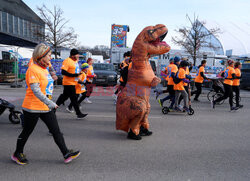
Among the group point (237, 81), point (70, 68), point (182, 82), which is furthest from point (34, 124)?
point (237, 81)

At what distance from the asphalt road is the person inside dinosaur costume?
0.59 meters

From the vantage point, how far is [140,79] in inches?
171

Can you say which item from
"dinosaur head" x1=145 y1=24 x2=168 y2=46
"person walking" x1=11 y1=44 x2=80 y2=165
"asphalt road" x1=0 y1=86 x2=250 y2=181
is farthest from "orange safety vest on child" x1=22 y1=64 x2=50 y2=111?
"dinosaur head" x1=145 y1=24 x2=168 y2=46

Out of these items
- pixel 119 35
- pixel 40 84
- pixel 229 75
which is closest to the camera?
pixel 40 84

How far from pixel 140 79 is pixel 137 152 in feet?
4.59

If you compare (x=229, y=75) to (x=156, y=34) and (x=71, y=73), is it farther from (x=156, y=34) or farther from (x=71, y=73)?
(x=71, y=73)

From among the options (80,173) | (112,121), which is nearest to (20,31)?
(112,121)

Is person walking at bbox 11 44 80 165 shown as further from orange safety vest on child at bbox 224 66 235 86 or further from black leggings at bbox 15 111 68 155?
orange safety vest on child at bbox 224 66 235 86

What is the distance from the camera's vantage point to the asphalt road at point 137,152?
123 inches

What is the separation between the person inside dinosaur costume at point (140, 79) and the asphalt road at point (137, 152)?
592 millimetres

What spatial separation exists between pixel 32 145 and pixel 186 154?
285 centimetres

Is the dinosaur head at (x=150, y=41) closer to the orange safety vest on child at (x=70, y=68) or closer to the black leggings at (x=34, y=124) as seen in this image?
the orange safety vest on child at (x=70, y=68)

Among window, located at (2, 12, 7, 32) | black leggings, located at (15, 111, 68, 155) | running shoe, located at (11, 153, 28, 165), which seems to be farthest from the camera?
window, located at (2, 12, 7, 32)

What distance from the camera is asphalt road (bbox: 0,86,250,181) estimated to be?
3131 mm
